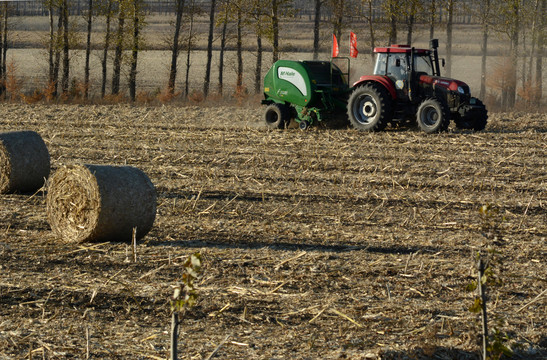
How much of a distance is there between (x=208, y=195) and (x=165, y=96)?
67.4 ft

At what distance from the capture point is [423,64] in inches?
747

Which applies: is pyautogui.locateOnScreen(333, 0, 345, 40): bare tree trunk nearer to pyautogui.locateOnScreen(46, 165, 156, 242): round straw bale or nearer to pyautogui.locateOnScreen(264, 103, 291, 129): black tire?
pyautogui.locateOnScreen(264, 103, 291, 129): black tire

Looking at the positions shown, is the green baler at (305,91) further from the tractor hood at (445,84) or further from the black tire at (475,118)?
the black tire at (475,118)

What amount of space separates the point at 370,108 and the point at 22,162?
31.8 ft

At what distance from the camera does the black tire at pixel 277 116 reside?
20203mm

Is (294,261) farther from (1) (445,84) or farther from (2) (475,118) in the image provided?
(2) (475,118)

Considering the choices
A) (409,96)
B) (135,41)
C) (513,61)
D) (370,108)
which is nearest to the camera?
(409,96)

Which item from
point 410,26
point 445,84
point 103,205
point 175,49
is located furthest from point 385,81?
point 175,49

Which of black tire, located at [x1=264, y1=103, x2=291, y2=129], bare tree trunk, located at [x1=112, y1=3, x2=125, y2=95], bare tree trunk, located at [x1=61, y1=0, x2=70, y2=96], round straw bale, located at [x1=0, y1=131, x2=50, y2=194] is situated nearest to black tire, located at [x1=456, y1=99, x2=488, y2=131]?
black tire, located at [x1=264, y1=103, x2=291, y2=129]

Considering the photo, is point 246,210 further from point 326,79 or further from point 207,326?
point 326,79

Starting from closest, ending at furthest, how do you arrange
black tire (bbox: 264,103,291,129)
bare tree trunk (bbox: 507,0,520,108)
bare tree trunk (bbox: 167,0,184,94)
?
black tire (bbox: 264,103,291,129)
bare tree trunk (bbox: 167,0,184,94)
bare tree trunk (bbox: 507,0,520,108)

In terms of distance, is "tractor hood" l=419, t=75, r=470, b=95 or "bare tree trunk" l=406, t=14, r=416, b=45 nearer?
"tractor hood" l=419, t=75, r=470, b=95

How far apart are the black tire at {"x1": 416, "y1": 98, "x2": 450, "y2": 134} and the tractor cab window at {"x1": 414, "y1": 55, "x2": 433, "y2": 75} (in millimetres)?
999

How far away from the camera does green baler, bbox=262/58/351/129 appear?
19.7 meters
